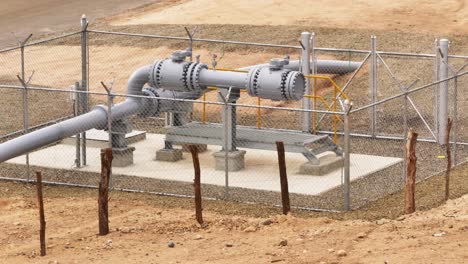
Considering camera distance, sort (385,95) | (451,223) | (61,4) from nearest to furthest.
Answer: (451,223) → (385,95) → (61,4)

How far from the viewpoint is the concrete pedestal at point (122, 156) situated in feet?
112

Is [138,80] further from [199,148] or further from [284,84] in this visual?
[284,84]

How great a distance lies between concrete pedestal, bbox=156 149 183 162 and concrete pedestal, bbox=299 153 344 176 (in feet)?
10.1

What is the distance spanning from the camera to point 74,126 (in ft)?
109

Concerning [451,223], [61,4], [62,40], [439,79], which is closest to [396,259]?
[451,223]

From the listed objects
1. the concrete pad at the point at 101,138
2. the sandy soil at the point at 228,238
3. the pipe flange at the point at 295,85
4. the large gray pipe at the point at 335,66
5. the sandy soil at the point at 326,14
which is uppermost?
the sandy soil at the point at 326,14

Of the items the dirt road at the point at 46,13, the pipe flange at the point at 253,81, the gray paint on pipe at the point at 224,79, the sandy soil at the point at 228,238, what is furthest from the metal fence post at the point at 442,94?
the dirt road at the point at 46,13

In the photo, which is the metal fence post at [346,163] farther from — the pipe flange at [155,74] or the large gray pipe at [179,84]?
→ the pipe flange at [155,74]

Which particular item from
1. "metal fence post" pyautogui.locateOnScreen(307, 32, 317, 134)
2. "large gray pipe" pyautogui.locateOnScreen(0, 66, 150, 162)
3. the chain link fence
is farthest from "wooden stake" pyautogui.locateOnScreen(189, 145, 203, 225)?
"metal fence post" pyautogui.locateOnScreen(307, 32, 317, 134)

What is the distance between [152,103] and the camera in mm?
34750

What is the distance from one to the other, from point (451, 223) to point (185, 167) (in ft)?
27.2

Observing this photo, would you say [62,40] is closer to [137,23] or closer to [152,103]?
[137,23]

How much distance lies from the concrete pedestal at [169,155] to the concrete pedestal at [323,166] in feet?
10.1

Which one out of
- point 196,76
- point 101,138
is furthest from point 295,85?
point 101,138
